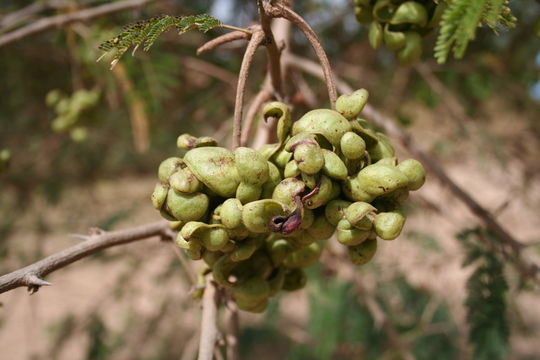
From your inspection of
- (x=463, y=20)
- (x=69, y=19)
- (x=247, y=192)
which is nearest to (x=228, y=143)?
(x=69, y=19)

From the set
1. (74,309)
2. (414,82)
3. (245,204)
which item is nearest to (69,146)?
(74,309)

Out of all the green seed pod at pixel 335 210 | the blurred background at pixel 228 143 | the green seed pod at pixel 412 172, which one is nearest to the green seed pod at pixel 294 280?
the green seed pod at pixel 335 210

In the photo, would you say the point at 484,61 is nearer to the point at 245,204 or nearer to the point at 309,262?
the point at 309,262

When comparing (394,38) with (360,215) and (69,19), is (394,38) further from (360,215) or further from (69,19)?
(69,19)

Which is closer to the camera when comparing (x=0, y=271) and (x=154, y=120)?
(x=154, y=120)

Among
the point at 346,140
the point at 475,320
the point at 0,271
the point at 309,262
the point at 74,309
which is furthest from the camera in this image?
the point at 74,309

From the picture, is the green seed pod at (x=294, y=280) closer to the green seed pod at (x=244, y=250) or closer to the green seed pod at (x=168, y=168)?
the green seed pod at (x=244, y=250)

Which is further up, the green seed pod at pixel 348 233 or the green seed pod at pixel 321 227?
the green seed pod at pixel 348 233
